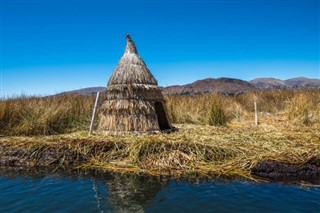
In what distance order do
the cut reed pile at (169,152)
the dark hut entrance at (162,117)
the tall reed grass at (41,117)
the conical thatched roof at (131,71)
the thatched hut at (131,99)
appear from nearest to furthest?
the cut reed pile at (169,152) → the thatched hut at (131,99) → the conical thatched roof at (131,71) → the tall reed grass at (41,117) → the dark hut entrance at (162,117)

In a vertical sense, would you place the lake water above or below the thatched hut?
below

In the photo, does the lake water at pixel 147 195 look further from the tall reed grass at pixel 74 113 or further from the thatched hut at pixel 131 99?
the tall reed grass at pixel 74 113

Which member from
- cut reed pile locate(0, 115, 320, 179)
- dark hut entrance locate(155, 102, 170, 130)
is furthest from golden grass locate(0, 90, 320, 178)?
dark hut entrance locate(155, 102, 170, 130)

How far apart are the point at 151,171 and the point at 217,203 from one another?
7.09ft

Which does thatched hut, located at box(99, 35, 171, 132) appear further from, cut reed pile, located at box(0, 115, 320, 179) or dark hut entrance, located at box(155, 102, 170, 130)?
cut reed pile, located at box(0, 115, 320, 179)

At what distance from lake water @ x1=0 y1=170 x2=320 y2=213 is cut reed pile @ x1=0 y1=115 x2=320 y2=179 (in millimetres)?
571

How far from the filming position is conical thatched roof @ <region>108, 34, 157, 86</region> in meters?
11.1

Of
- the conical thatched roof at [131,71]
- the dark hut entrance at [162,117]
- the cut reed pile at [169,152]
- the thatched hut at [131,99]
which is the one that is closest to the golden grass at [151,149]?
the cut reed pile at [169,152]

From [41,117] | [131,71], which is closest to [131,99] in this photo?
[131,71]

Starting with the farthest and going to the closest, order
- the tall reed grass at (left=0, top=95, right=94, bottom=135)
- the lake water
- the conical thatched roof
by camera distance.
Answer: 1. the tall reed grass at (left=0, top=95, right=94, bottom=135)
2. the conical thatched roof
3. the lake water

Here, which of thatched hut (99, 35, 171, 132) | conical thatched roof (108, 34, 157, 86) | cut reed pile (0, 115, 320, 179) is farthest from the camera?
conical thatched roof (108, 34, 157, 86)

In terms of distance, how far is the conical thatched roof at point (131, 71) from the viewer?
36.5 feet

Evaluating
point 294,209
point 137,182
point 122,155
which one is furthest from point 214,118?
point 294,209

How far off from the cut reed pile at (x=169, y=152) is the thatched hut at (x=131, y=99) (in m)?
1.57
